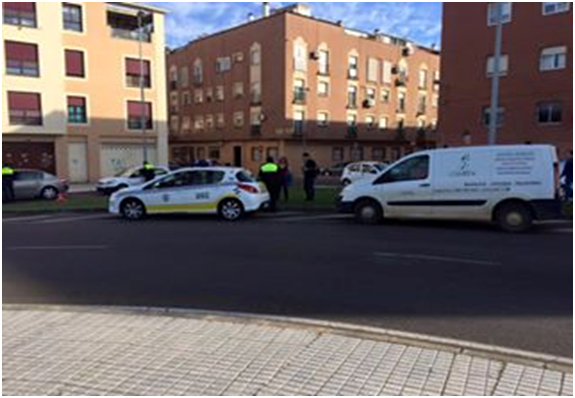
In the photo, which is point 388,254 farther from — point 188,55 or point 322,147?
point 188,55

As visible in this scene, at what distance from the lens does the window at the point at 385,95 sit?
5056 centimetres

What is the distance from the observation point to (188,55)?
51.2 m

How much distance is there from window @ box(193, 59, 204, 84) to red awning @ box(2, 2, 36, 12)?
20216mm

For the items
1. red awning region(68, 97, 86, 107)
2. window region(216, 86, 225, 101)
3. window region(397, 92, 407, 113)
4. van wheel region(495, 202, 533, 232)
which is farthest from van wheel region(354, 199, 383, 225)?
window region(397, 92, 407, 113)

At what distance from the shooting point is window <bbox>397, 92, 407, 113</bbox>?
52250 mm

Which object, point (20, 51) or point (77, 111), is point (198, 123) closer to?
point (77, 111)

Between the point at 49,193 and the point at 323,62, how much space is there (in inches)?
1192

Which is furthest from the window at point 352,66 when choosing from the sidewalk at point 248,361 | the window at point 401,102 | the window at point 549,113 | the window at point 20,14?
the sidewalk at point 248,361

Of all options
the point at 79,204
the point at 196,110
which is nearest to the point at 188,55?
the point at 196,110

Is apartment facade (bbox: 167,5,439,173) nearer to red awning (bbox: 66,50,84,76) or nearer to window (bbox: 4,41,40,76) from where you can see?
red awning (bbox: 66,50,84,76)

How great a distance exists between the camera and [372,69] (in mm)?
48938

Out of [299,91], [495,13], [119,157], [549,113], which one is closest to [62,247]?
[549,113]

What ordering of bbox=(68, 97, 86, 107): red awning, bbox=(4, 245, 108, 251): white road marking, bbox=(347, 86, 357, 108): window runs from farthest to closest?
bbox=(347, 86, 357, 108): window
bbox=(68, 97, 86, 107): red awning
bbox=(4, 245, 108, 251): white road marking

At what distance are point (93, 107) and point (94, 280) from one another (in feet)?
98.0
